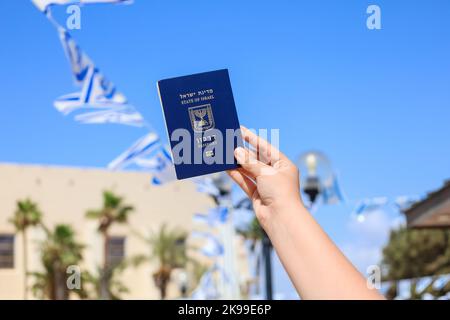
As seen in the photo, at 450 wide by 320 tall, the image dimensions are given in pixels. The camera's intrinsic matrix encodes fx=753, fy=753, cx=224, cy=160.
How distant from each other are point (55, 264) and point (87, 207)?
12.2 feet

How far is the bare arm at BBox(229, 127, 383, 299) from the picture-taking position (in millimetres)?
1417

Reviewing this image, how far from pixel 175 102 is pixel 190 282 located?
129ft

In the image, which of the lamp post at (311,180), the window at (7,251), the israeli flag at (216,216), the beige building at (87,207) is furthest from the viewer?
the window at (7,251)

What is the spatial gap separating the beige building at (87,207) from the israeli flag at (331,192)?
1155 inches

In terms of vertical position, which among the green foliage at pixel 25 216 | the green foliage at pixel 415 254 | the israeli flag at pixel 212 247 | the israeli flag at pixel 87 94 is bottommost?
the green foliage at pixel 415 254

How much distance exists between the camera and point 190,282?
40.5 metres

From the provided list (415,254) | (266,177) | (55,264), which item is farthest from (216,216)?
(55,264)

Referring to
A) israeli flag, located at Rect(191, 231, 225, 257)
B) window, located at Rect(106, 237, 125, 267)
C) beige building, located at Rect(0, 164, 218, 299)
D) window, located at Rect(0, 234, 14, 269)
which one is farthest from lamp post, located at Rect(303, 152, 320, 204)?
window, located at Rect(106, 237, 125, 267)

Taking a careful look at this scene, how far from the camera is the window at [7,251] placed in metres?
38.0

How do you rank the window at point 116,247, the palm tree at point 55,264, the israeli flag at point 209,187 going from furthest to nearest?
the window at point 116,247, the palm tree at point 55,264, the israeli flag at point 209,187

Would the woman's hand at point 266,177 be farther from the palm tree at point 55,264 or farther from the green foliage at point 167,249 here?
the green foliage at point 167,249

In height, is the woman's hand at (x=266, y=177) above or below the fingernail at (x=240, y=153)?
below

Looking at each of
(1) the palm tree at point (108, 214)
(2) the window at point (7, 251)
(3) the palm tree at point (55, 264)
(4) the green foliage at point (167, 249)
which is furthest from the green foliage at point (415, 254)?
(2) the window at point (7, 251)
